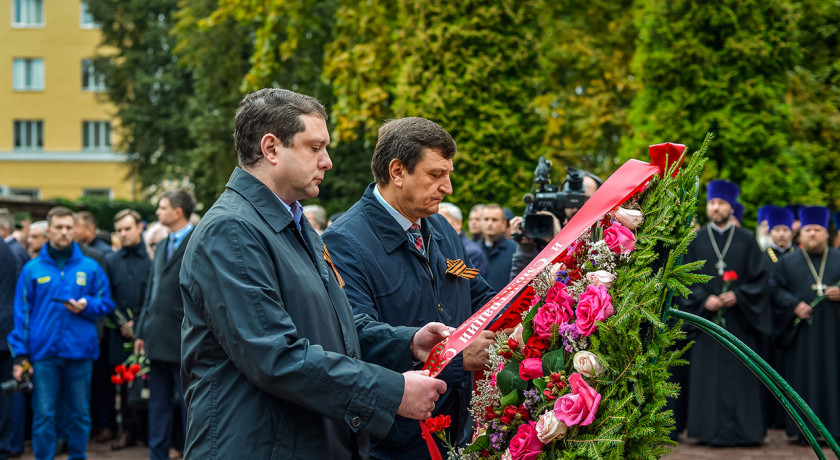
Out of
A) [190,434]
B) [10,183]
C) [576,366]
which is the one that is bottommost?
[190,434]

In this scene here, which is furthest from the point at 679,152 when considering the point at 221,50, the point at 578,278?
the point at 221,50

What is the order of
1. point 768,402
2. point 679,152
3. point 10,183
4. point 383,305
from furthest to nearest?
point 10,183 < point 768,402 < point 383,305 < point 679,152

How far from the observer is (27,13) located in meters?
43.7

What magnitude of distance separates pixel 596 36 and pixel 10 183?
3300cm

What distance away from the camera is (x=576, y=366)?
293cm

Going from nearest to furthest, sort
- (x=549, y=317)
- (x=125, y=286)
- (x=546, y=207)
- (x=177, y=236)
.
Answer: (x=549, y=317) → (x=546, y=207) → (x=177, y=236) → (x=125, y=286)

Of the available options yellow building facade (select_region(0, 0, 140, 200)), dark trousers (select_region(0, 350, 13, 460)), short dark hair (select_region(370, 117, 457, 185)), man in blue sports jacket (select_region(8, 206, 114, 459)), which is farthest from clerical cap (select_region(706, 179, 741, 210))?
yellow building facade (select_region(0, 0, 140, 200))

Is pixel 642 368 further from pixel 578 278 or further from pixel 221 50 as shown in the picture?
pixel 221 50

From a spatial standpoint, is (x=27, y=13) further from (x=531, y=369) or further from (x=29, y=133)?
(x=531, y=369)

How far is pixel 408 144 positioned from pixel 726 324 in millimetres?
7473

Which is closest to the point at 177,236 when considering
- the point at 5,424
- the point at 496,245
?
the point at 5,424

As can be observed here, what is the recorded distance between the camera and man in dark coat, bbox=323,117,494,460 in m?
3.80

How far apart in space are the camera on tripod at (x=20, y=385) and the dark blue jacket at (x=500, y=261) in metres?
4.51

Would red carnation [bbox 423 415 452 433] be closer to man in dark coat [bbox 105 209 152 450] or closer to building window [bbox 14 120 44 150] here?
man in dark coat [bbox 105 209 152 450]
